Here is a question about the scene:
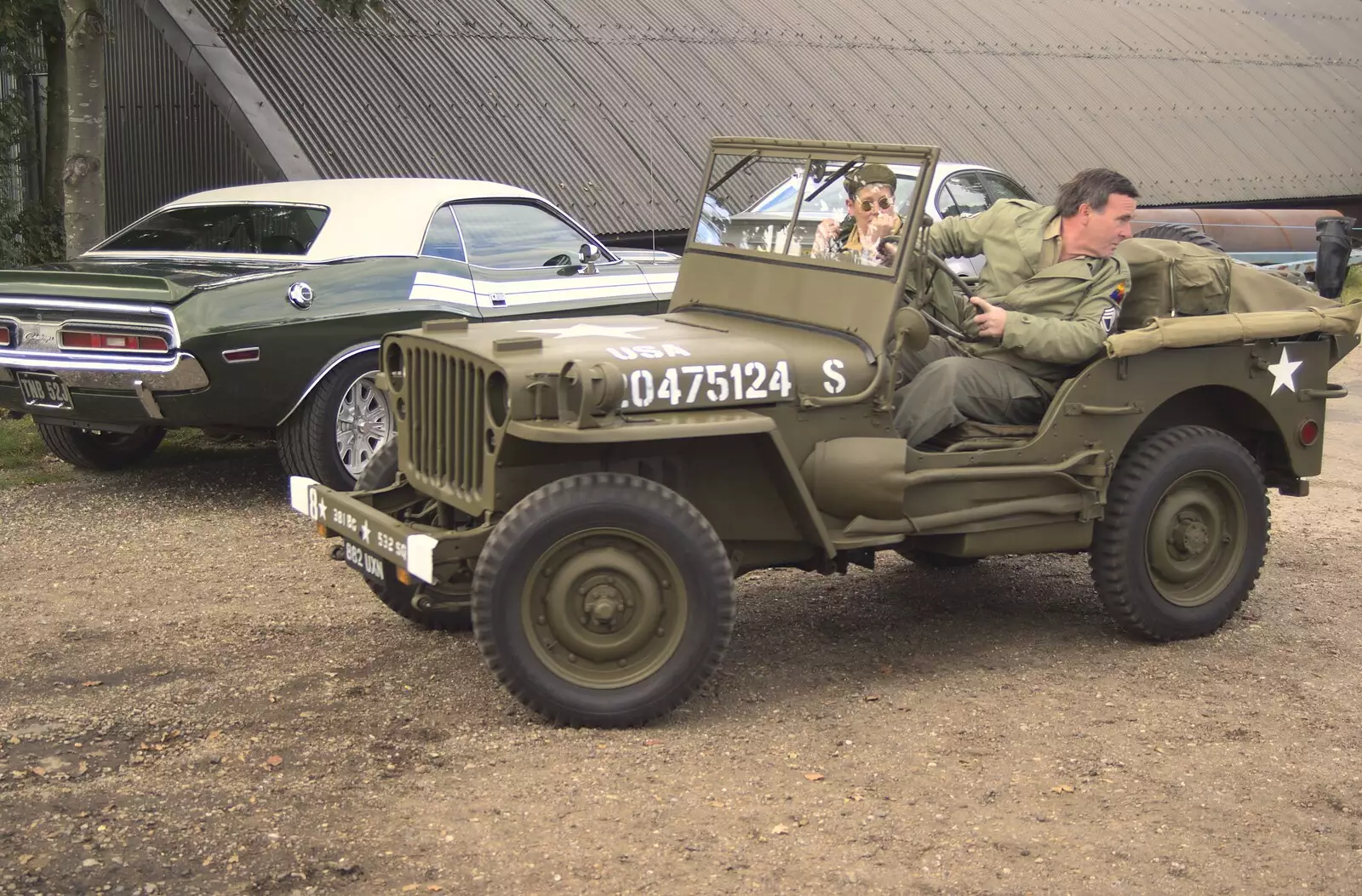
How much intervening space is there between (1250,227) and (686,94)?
5.54 meters

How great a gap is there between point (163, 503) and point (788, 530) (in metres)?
4.03

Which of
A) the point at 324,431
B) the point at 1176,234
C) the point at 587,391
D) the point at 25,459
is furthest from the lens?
the point at 25,459

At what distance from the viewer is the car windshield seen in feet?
26.7

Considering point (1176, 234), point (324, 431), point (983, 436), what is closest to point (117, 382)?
point (324, 431)

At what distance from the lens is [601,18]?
50.6 ft

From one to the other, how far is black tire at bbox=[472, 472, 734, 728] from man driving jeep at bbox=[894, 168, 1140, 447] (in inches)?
44.6

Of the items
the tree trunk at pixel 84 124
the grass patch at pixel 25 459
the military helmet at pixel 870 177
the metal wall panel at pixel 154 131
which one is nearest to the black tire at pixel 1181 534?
the military helmet at pixel 870 177

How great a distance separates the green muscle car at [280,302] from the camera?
710 centimetres

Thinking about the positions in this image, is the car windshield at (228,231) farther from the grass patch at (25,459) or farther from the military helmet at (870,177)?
the military helmet at (870,177)

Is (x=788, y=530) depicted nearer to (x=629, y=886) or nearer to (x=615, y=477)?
(x=615, y=477)

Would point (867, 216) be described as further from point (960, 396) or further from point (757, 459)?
point (757, 459)

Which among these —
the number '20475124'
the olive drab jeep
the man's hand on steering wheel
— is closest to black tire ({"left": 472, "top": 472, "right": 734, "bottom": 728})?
the olive drab jeep

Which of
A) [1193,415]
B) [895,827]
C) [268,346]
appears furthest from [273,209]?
[895,827]

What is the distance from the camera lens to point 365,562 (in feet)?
16.7
